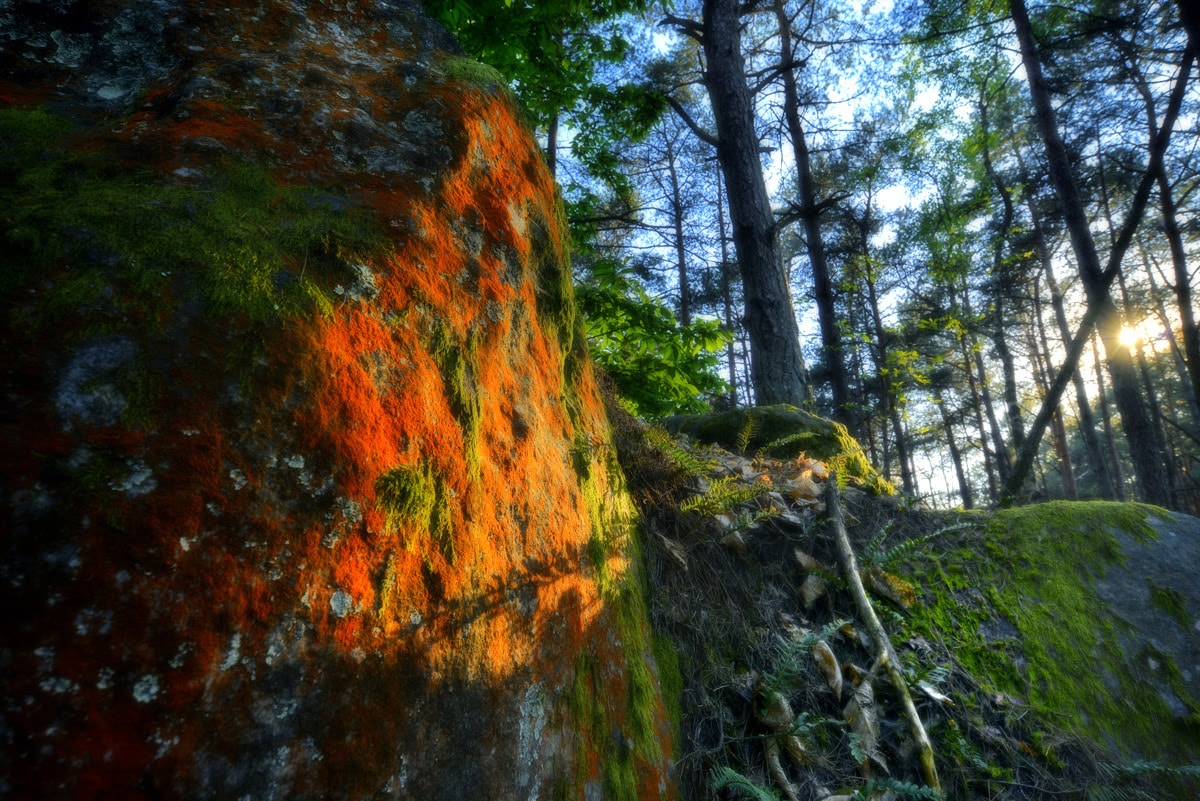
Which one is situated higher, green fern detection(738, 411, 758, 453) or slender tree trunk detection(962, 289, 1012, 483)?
slender tree trunk detection(962, 289, 1012, 483)

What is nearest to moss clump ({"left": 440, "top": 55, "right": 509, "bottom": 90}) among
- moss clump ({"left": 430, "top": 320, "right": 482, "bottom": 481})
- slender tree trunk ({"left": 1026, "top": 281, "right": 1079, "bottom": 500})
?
moss clump ({"left": 430, "top": 320, "right": 482, "bottom": 481})

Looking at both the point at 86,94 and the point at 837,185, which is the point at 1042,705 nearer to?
the point at 86,94

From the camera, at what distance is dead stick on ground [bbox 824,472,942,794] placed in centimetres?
170

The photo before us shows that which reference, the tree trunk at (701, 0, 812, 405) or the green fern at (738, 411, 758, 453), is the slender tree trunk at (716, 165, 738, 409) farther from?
the green fern at (738, 411, 758, 453)

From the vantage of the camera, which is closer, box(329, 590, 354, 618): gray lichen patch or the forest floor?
box(329, 590, 354, 618): gray lichen patch

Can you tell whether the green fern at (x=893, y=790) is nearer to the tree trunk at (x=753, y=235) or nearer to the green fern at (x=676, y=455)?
the green fern at (x=676, y=455)

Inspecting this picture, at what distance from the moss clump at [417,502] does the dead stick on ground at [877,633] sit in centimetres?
154

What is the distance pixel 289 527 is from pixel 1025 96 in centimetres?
2059

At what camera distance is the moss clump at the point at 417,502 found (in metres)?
1.14

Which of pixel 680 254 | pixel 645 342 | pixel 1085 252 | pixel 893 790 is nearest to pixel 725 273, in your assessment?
pixel 680 254

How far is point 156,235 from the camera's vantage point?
43.3 inches

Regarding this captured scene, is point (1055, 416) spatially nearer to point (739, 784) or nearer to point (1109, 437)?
point (1109, 437)

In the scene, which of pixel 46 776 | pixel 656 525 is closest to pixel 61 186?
pixel 46 776

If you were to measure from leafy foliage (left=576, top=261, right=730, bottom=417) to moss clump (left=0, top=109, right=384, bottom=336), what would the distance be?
3.04 m
